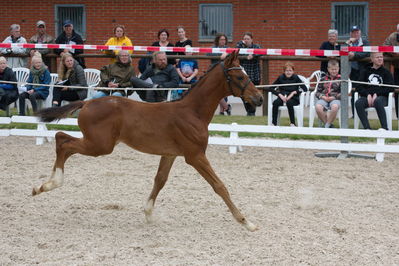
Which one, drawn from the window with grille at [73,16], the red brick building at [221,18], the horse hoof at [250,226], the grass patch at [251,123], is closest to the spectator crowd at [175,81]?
the grass patch at [251,123]

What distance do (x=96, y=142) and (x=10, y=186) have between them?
90.4 inches

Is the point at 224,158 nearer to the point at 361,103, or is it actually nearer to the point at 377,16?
the point at 361,103

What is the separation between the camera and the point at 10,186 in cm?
841

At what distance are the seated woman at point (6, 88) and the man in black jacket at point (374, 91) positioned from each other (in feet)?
21.8

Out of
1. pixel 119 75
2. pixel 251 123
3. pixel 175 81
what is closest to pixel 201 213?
pixel 175 81

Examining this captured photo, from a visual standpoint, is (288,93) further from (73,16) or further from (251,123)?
(73,16)

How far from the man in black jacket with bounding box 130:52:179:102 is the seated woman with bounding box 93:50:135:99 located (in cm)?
23

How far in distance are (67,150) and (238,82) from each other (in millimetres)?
1845

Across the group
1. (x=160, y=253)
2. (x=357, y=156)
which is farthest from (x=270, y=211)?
(x=357, y=156)

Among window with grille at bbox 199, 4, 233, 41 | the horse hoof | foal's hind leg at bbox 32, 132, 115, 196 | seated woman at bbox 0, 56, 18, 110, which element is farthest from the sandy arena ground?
window with grille at bbox 199, 4, 233, 41

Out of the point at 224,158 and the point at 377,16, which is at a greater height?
the point at 377,16

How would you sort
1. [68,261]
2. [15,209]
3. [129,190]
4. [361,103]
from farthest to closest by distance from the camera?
1. [361,103]
2. [129,190]
3. [15,209]
4. [68,261]

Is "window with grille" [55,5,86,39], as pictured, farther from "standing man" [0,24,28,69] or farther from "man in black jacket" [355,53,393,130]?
"man in black jacket" [355,53,393,130]

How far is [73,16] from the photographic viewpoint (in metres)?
20.0
